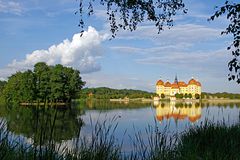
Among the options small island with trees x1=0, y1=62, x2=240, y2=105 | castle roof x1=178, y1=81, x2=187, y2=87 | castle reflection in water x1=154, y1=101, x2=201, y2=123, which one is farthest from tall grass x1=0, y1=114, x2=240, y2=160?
Answer: castle roof x1=178, y1=81, x2=187, y2=87

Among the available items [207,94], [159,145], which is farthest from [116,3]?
[207,94]

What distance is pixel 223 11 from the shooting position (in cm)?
519

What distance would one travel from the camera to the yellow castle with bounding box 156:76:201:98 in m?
157

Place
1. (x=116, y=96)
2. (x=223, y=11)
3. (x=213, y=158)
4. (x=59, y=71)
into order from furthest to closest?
(x=116, y=96) → (x=59, y=71) → (x=213, y=158) → (x=223, y=11)

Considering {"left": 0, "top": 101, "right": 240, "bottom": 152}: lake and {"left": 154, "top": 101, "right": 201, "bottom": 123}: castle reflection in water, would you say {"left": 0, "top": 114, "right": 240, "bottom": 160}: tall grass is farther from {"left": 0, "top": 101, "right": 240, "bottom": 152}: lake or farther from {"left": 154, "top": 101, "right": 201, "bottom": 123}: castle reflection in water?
{"left": 154, "top": 101, "right": 201, "bottom": 123}: castle reflection in water

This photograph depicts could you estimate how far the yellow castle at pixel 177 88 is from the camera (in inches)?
6196

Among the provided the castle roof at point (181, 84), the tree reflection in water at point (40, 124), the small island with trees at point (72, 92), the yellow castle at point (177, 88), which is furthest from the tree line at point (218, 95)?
the tree reflection in water at point (40, 124)

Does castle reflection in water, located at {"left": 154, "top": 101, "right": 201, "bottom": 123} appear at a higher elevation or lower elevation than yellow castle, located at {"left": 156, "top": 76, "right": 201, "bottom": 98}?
lower

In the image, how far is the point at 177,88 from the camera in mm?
159875

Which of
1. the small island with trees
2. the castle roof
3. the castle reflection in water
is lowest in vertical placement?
the castle reflection in water

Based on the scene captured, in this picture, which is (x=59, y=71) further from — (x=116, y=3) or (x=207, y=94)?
(x=207, y=94)

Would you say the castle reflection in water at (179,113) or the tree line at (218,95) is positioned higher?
the tree line at (218,95)

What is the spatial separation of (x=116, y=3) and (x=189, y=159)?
2637mm

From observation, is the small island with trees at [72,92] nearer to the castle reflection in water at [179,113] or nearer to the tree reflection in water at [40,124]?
the castle reflection in water at [179,113]
